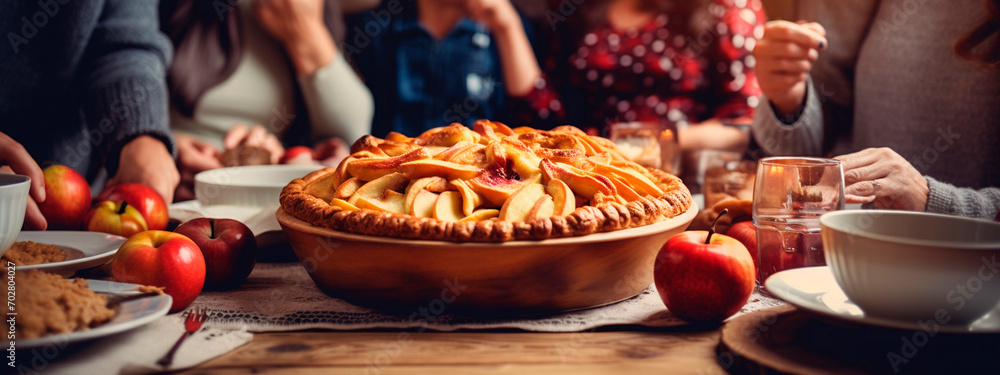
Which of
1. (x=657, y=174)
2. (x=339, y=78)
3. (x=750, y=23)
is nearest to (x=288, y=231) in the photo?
(x=657, y=174)

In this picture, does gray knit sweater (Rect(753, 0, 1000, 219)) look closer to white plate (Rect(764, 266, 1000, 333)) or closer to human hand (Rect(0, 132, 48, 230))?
white plate (Rect(764, 266, 1000, 333))

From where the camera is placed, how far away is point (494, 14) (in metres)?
3.41

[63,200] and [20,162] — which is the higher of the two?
[20,162]

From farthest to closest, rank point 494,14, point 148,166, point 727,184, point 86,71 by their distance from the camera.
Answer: point 494,14 < point 86,71 < point 148,166 < point 727,184

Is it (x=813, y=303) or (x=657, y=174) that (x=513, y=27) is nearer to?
(x=657, y=174)

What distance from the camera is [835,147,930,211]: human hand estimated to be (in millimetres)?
1146

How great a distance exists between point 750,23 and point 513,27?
3.84 ft

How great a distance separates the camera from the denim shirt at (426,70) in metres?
3.57

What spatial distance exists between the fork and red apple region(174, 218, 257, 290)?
0.12m

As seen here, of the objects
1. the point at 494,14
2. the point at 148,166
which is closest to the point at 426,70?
the point at 494,14

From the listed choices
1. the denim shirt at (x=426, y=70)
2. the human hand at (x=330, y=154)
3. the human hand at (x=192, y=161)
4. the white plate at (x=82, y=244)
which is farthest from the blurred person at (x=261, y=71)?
the white plate at (x=82, y=244)

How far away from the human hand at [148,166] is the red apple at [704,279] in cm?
138

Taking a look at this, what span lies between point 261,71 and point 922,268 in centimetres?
332

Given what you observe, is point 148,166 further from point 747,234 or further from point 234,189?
point 747,234
